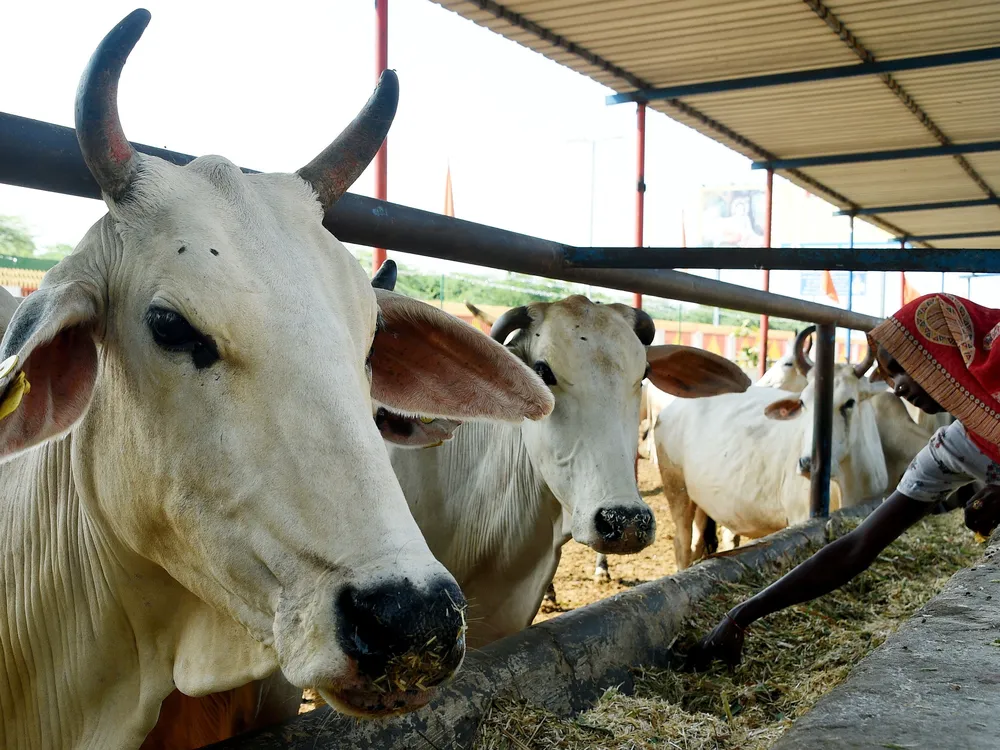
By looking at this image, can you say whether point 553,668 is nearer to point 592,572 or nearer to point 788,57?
point 592,572

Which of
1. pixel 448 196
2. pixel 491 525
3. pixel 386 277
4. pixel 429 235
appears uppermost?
pixel 448 196

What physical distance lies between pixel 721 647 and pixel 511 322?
1.34 metres

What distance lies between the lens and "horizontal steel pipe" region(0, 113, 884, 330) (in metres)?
1.62

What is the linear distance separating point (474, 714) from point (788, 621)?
175 cm

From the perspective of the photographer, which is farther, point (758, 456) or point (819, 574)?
point (758, 456)

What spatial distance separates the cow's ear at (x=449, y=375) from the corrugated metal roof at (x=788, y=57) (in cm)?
522

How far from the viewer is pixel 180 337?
56.5 inches

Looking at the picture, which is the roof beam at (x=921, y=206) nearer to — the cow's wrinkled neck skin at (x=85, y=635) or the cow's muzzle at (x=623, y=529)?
the cow's muzzle at (x=623, y=529)

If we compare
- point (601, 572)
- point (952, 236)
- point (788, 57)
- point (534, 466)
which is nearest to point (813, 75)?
point (788, 57)

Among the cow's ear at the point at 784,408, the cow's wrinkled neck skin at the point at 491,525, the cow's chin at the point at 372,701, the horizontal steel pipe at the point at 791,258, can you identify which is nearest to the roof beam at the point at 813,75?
the cow's ear at the point at 784,408

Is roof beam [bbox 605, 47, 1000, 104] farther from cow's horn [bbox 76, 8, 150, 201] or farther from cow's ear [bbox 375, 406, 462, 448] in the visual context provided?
cow's horn [bbox 76, 8, 150, 201]

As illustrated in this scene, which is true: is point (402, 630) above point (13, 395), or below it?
below

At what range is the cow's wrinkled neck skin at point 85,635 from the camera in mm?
1701

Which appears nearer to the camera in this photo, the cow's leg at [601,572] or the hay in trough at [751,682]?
the hay in trough at [751,682]
